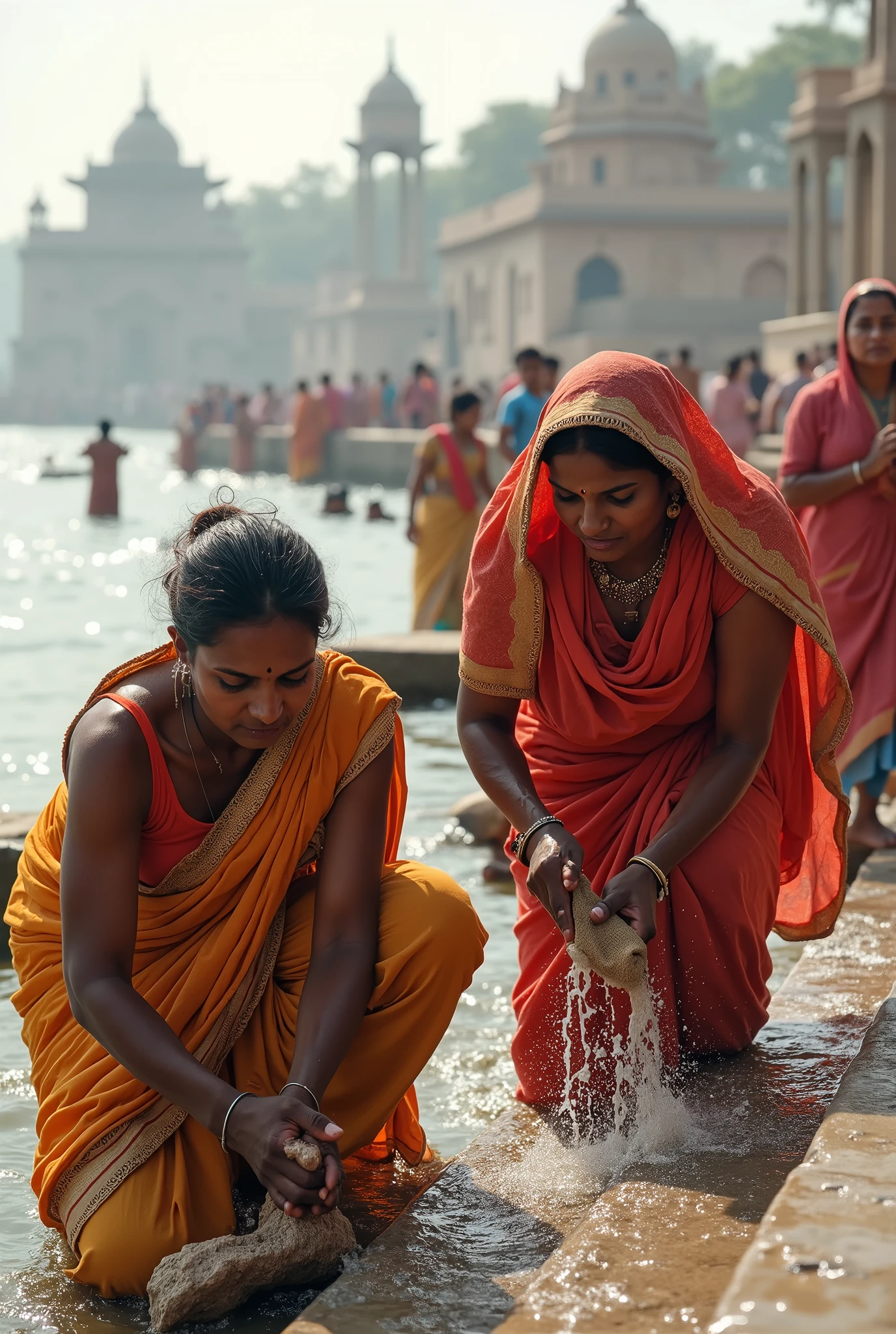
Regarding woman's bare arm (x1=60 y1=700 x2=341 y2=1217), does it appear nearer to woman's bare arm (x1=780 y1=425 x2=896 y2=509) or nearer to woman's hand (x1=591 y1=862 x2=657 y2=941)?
woman's hand (x1=591 y1=862 x2=657 y2=941)

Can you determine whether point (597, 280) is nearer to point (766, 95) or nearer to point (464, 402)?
point (766, 95)

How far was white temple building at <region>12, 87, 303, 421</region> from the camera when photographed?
64.9 meters

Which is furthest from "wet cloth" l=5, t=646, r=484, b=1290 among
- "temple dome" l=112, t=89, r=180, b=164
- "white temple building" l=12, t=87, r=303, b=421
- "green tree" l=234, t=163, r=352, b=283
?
"green tree" l=234, t=163, r=352, b=283

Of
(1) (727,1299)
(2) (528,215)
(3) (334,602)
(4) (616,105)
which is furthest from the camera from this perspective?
(4) (616,105)

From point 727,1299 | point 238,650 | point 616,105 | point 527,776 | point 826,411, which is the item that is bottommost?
point 727,1299

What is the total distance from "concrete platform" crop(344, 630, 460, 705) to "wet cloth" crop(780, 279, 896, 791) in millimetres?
2671

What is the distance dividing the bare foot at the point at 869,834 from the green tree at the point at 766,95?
5221 centimetres

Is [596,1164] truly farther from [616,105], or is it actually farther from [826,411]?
[616,105]

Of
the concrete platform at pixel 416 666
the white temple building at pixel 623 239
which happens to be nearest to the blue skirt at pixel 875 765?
the concrete platform at pixel 416 666

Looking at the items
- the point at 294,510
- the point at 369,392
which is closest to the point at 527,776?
the point at 294,510

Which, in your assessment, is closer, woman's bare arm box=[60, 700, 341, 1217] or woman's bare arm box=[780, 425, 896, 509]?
woman's bare arm box=[60, 700, 341, 1217]

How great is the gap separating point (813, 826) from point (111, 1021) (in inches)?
55.6

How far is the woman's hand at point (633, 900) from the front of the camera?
2613 mm

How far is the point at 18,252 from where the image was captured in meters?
65.9
